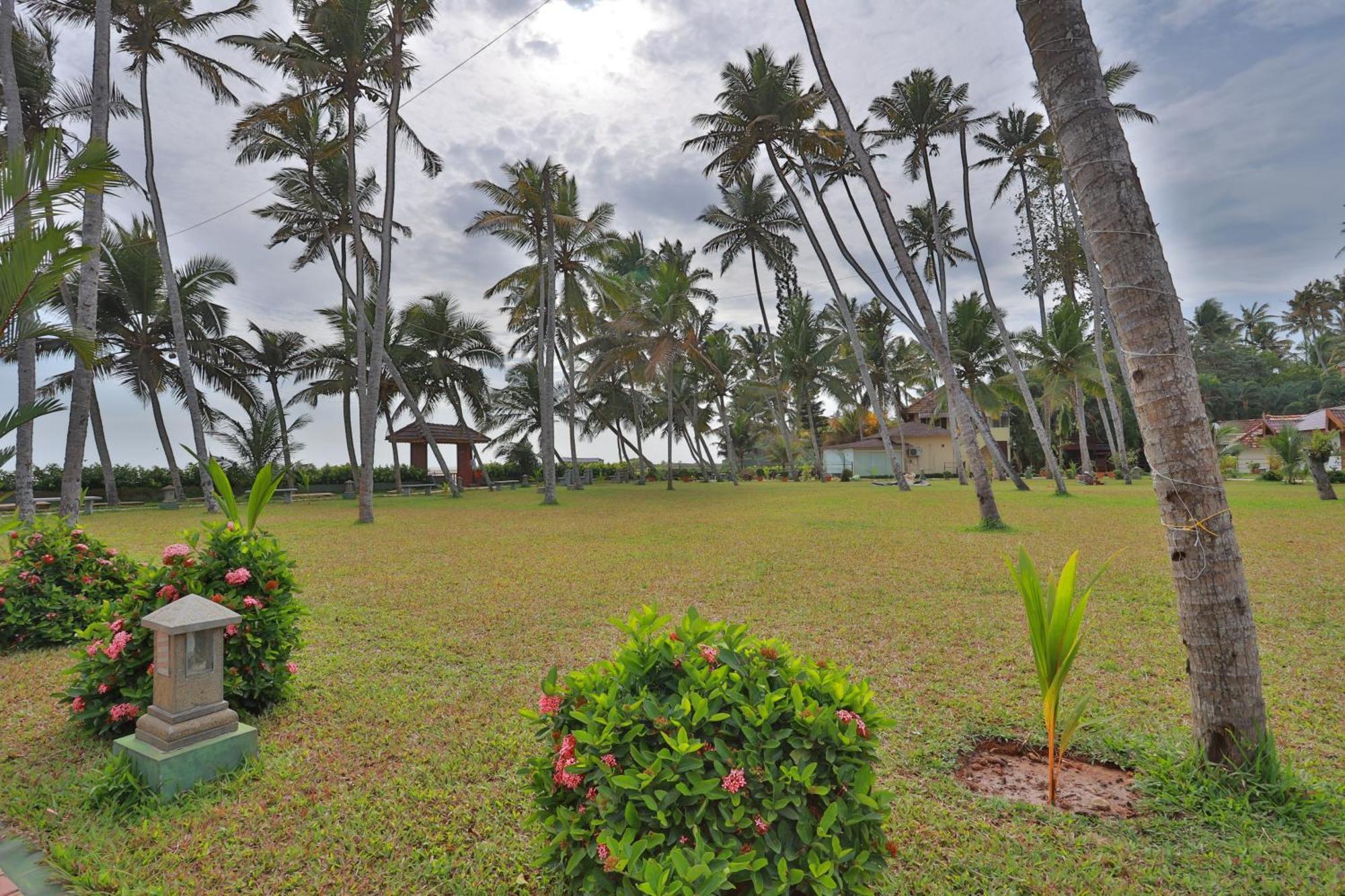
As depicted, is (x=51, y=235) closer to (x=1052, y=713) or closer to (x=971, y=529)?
(x=1052, y=713)

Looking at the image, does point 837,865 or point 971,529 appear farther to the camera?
point 971,529

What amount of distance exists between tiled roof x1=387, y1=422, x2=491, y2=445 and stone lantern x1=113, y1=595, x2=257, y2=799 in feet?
76.3

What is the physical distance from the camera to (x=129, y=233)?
1658cm

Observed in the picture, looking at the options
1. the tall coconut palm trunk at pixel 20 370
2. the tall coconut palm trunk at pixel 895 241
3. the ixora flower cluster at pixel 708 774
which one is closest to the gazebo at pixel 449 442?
the tall coconut palm trunk at pixel 20 370

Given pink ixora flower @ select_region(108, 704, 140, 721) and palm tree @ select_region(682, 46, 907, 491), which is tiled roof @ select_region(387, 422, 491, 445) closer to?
palm tree @ select_region(682, 46, 907, 491)

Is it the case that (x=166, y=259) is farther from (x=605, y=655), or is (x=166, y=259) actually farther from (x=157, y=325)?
(x=605, y=655)

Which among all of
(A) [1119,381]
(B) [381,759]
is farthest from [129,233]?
(A) [1119,381]

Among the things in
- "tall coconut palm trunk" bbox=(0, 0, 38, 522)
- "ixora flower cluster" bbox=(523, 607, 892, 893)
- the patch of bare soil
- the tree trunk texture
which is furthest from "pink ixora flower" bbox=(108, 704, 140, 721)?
the tree trunk texture

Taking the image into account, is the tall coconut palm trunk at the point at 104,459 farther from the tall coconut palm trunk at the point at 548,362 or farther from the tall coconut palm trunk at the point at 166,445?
the tall coconut palm trunk at the point at 548,362

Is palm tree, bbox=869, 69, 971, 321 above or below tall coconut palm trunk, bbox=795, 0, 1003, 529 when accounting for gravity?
above

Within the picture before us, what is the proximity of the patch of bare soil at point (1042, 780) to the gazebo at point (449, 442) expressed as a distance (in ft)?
82.0

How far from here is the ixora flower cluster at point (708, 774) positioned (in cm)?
140

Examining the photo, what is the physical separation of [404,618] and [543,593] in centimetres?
133

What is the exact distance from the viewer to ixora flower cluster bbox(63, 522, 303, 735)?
2926 millimetres
